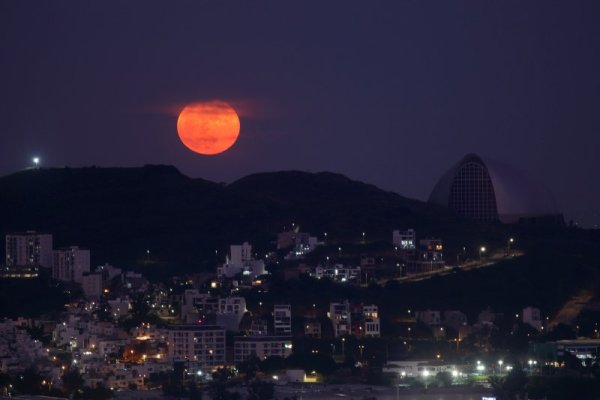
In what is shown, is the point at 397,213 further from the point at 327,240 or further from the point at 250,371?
the point at 250,371

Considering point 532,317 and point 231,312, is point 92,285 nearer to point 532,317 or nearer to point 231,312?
point 231,312

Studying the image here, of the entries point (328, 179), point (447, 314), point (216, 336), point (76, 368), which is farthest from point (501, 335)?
point (328, 179)

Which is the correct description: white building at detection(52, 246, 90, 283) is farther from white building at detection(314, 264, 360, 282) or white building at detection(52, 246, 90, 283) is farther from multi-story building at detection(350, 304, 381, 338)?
multi-story building at detection(350, 304, 381, 338)

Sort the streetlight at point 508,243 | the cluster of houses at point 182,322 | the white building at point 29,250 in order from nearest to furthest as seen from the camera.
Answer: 1. the cluster of houses at point 182,322
2. the streetlight at point 508,243
3. the white building at point 29,250

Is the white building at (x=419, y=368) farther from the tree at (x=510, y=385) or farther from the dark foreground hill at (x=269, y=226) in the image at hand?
the dark foreground hill at (x=269, y=226)

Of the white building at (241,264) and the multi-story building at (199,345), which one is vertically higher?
the white building at (241,264)

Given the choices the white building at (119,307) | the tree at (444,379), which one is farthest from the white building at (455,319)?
the white building at (119,307)

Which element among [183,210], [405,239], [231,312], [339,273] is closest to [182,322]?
[231,312]
